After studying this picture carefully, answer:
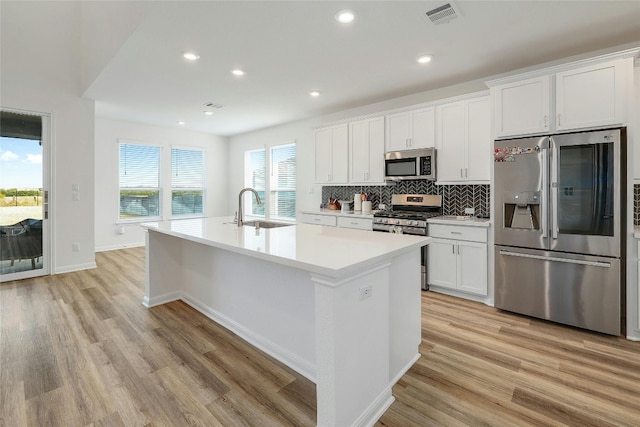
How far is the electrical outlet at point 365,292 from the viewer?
5.17 feet

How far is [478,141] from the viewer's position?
3.62 m

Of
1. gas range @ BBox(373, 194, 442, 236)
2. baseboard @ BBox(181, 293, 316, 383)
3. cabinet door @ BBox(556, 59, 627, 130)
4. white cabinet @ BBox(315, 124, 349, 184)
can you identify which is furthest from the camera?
white cabinet @ BBox(315, 124, 349, 184)

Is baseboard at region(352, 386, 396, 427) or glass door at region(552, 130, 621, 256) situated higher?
glass door at region(552, 130, 621, 256)

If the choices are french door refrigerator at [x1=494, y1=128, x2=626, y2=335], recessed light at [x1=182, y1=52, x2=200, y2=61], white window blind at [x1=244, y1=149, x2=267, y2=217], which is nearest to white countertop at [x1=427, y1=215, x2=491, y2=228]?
french door refrigerator at [x1=494, y1=128, x2=626, y2=335]

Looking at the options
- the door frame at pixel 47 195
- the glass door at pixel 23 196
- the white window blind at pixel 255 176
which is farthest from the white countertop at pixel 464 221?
the glass door at pixel 23 196

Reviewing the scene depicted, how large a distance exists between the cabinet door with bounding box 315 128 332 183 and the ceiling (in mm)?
688

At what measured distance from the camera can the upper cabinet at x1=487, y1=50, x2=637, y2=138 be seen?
262cm

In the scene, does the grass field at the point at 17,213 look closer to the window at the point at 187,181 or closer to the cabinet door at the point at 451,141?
the window at the point at 187,181

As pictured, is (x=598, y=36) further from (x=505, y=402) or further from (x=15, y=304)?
(x=15, y=304)

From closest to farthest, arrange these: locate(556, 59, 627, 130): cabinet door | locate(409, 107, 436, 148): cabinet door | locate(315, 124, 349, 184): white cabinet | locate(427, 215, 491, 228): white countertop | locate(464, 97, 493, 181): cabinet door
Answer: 1. locate(556, 59, 627, 130): cabinet door
2. locate(427, 215, 491, 228): white countertop
3. locate(464, 97, 493, 181): cabinet door
4. locate(409, 107, 436, 148): cabinet door
5. locate(315, 124, 349, 184): white cabinet

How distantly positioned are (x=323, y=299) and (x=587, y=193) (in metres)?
2.73

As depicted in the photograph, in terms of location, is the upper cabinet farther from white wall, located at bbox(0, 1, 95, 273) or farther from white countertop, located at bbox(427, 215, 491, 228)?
white wall, located at bbox(0, 1, 95, 273)

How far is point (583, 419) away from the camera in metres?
1.70

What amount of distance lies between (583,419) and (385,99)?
417 cm
